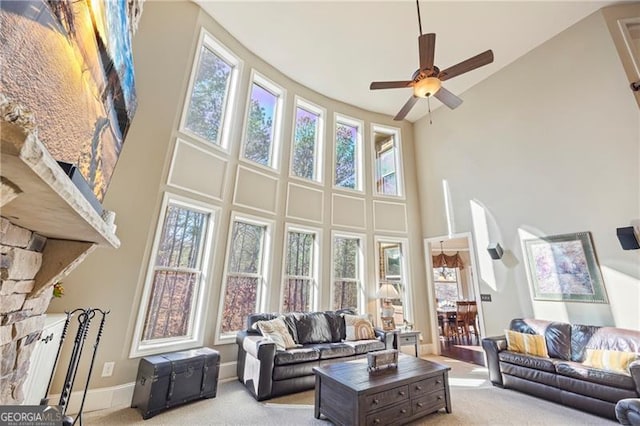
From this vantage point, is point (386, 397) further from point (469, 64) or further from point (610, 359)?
point (469, 64)

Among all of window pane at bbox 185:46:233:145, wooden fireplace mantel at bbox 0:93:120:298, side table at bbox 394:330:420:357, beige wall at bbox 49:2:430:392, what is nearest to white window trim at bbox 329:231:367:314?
beige wall at bbox 49:2:430:392

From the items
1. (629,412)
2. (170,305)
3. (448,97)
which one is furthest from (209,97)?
(629,412)

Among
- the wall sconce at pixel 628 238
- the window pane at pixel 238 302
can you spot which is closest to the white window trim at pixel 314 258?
the window pane at pixel 238 302

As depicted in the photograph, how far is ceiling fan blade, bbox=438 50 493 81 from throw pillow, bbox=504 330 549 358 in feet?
11.4

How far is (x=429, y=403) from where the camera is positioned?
8.66 ft

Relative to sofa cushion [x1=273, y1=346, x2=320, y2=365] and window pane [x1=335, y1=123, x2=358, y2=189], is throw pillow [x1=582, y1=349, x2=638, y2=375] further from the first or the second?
window pane [x1=335, y1=123, x2=358, y2=189]

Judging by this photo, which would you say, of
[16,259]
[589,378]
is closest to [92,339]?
[16,259]

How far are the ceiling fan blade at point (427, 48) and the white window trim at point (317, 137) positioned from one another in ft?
9.43

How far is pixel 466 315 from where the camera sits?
6957 mm

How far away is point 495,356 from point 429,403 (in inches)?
63.9

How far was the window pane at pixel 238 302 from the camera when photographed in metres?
3.94

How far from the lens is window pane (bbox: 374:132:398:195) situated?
627 cm

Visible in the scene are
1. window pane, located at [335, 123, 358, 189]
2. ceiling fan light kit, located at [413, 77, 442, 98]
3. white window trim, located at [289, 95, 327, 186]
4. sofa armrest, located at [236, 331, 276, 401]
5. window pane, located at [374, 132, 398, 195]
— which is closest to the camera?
ceiling fan light kit, located at [413, 77, 442, 98]

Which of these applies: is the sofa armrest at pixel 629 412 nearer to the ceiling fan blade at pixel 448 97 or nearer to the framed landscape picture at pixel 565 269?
the framed landscape picture at pixel 565 269
